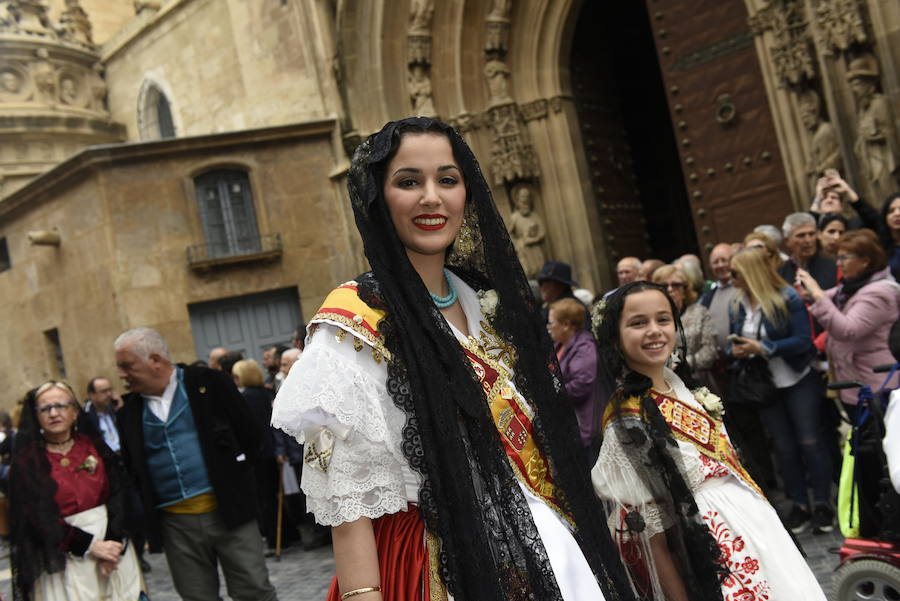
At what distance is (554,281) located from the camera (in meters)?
7.05

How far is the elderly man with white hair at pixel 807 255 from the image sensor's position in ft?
21.0

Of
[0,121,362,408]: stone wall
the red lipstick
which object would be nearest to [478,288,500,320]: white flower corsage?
the red lipstick

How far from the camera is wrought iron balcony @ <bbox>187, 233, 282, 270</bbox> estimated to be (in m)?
13.8

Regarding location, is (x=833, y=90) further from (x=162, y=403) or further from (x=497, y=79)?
(x=162, y=403)

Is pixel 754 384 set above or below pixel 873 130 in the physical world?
below

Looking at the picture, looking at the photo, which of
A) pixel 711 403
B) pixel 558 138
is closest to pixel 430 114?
pixel 558 138

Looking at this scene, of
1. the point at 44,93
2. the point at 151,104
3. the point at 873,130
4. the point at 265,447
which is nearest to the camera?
the point at 873,130

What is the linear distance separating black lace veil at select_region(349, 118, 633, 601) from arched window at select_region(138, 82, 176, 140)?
19277 mm

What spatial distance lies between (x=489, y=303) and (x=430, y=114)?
1016 cm

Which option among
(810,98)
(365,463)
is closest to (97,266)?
(810,98)

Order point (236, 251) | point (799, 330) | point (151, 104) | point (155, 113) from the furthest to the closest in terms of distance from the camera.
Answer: point (155, 113), point (151, 104), point (236, 251), point (799, 330)

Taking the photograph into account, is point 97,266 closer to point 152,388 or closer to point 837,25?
point 152,388

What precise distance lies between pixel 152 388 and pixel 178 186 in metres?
9.60

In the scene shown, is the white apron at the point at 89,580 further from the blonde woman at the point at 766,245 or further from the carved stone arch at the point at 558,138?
the carved stone arch at the point at 558,138
